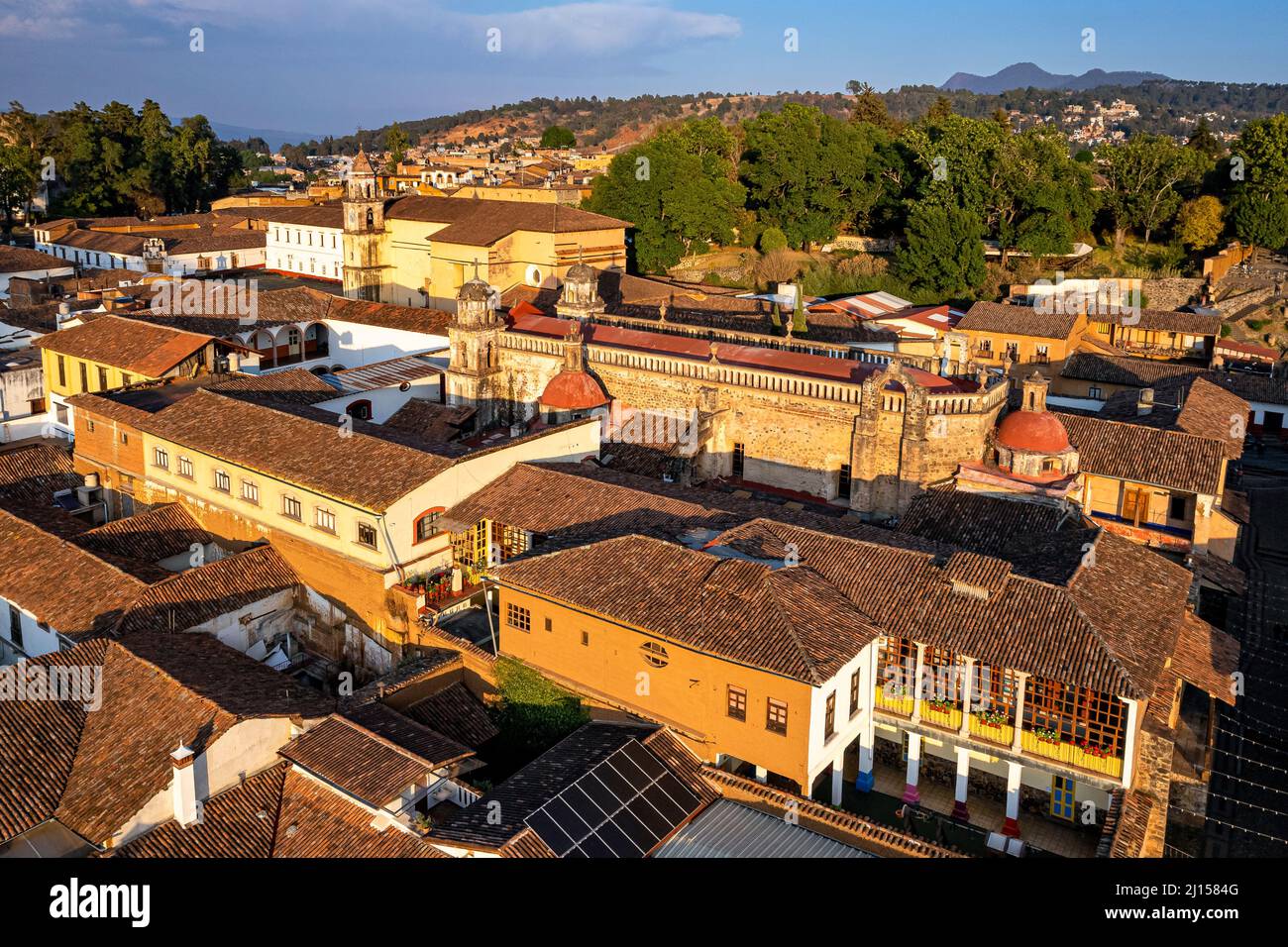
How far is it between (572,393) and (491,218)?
28791 mm

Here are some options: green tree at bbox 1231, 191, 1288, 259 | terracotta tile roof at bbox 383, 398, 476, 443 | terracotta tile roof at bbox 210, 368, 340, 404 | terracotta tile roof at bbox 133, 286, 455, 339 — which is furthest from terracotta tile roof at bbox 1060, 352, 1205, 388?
terracotta tile roof at bbox 210, 368, 340, 404

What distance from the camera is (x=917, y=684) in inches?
885

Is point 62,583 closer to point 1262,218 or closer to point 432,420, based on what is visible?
point 432,420

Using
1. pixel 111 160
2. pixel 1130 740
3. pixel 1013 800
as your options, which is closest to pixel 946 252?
pixel 1013 800

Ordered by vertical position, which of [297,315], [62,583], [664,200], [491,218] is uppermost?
[664,200]

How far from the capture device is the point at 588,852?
60.6 feet

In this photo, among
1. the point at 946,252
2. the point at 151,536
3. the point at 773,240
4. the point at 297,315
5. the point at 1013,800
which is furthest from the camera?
the point at 773,240

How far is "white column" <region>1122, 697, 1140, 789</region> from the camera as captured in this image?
2024 centimetres

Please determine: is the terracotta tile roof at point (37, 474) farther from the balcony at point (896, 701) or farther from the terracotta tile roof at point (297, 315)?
the balcony at point (896, 701)

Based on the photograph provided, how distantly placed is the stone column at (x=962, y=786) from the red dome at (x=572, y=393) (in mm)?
18239

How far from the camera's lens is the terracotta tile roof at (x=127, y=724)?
20.7 metres

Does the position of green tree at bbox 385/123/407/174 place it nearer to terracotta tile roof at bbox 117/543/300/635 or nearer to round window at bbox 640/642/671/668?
terracotta tile roof at bbox 117/543/300/635

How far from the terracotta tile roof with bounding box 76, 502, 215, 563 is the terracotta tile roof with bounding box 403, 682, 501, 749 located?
38.1 feet

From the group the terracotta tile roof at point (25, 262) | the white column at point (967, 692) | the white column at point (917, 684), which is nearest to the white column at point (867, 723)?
the white column at point (917, 684)
